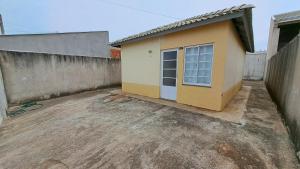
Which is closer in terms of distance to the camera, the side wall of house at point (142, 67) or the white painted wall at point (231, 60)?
the white painted wall at point (231, 60)

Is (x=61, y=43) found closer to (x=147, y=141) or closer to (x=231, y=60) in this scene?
(x=147, y=141)

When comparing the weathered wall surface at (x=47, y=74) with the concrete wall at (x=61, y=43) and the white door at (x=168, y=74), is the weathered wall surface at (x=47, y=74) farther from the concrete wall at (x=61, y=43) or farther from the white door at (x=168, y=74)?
the white door at (x=168, y=74)

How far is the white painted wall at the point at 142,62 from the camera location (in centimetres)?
595

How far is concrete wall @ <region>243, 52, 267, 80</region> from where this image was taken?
1288cm

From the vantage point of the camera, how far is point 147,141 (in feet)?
8.90

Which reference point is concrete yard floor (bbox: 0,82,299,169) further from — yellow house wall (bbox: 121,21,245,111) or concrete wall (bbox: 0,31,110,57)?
concrete wall (bbox: 0,31,110,57)

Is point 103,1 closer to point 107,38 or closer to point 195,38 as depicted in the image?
point 107,38

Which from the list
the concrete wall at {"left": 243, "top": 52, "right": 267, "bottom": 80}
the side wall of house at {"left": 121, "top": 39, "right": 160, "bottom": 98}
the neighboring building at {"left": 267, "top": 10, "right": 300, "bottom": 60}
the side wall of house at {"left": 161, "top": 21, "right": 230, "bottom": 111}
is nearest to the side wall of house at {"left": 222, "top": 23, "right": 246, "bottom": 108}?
the side wall of house at {"left": 161, "top": 21, "right": 230, "bottom": 111}

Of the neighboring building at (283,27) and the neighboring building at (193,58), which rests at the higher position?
the neighboring building at (283,27)

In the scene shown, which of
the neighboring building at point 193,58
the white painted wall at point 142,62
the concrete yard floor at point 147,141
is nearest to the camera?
the concrete yard floor at point 147,141

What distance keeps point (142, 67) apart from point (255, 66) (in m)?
12.9

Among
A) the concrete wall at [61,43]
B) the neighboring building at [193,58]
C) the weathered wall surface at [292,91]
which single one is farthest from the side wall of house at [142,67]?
the concrete wall at [61,43]

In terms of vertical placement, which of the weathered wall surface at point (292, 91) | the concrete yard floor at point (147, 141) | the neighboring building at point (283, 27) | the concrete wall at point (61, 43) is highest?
the neighboring building at point (283, 27)

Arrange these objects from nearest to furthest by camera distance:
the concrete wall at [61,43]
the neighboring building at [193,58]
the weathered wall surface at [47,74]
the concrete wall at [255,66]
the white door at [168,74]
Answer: the neighboring building at [193,58]
the white door at [168,74]
the weathered wall surface at [47,74]
the concrete wall at [61,43]
the concrete wall at [255,66]
